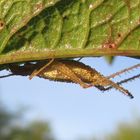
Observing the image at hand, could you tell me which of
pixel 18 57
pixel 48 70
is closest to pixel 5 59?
pixel 18 57

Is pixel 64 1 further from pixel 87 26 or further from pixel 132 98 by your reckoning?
pixel 132 98

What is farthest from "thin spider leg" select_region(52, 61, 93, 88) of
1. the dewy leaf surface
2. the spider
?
the dewy leaf surface

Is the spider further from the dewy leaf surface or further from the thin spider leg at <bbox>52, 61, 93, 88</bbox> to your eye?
the dewy leaf surface

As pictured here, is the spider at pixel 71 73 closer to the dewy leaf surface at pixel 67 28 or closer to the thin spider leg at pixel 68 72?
the thin spider leg at pixel 68 72

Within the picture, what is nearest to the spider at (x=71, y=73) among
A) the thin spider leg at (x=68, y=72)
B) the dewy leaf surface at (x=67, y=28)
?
the thin spider leg at (x=68, y=72)

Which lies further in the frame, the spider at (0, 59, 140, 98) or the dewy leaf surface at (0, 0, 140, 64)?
the spider at (0, 59, 140, 98)

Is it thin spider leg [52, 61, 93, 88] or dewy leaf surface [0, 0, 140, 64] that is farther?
thin spider leg [52, 61, 93, 88]
